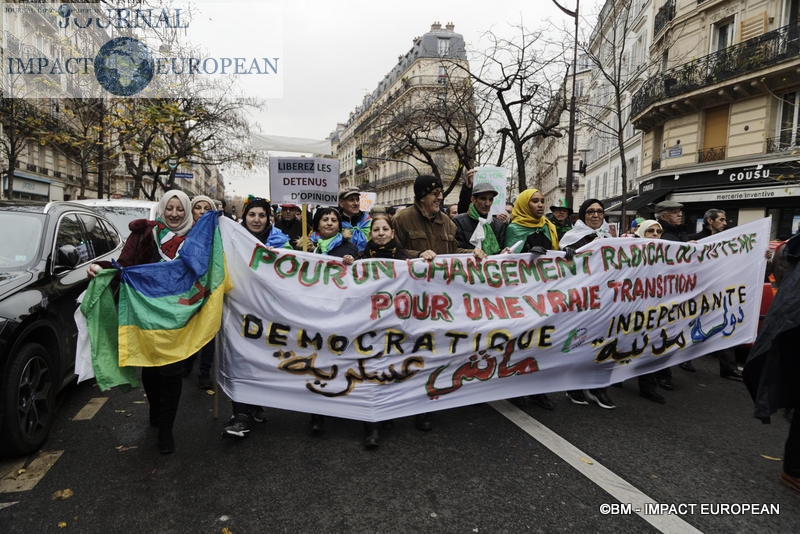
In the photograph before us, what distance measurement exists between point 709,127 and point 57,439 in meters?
24.3

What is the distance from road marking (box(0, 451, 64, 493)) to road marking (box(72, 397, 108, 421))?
622 mm

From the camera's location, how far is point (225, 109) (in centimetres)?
2214

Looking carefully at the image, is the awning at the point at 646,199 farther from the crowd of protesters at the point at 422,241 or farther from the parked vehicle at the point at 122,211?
the parked vehicle at the point at 122,211

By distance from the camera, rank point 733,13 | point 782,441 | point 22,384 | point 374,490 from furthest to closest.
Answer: point 733,13, point 782,441, point 22,384, point 374,490

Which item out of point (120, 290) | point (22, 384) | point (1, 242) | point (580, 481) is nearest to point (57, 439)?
point (22, 384)

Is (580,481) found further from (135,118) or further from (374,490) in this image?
(135,118)

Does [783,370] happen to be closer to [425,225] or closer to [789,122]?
[425,225]

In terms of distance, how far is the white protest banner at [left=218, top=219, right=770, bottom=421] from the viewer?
144 inches

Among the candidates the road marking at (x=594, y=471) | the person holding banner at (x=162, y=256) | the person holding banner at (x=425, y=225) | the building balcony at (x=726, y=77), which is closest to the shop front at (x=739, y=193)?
the building balcony at (x=726, y=77)

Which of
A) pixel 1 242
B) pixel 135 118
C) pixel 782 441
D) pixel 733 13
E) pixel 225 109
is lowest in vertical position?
pixel 782 441

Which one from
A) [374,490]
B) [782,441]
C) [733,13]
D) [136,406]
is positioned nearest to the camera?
[374,490]

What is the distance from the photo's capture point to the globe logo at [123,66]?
1443 centimetres

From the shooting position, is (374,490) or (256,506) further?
(374,490)

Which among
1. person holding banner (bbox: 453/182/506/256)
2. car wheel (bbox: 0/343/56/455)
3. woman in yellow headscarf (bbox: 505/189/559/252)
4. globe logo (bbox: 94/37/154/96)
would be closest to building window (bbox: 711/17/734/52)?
woman in yellow headscarf (bbox: 505/189/559/252)
